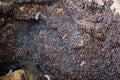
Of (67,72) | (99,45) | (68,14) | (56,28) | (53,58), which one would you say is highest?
(68,14)

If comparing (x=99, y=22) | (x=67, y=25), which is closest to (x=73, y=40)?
(x=67, y=25)

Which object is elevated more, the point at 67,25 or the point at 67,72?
the point at 67,25

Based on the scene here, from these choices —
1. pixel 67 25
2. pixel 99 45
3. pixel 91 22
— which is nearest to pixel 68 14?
pixel 67 25

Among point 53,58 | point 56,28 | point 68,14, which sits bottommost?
point 53,58

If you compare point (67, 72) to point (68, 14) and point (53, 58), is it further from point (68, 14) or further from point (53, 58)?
point (68, 14)

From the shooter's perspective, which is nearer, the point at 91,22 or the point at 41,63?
the point at 91,22

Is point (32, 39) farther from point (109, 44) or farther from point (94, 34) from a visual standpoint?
point (109, 44)
